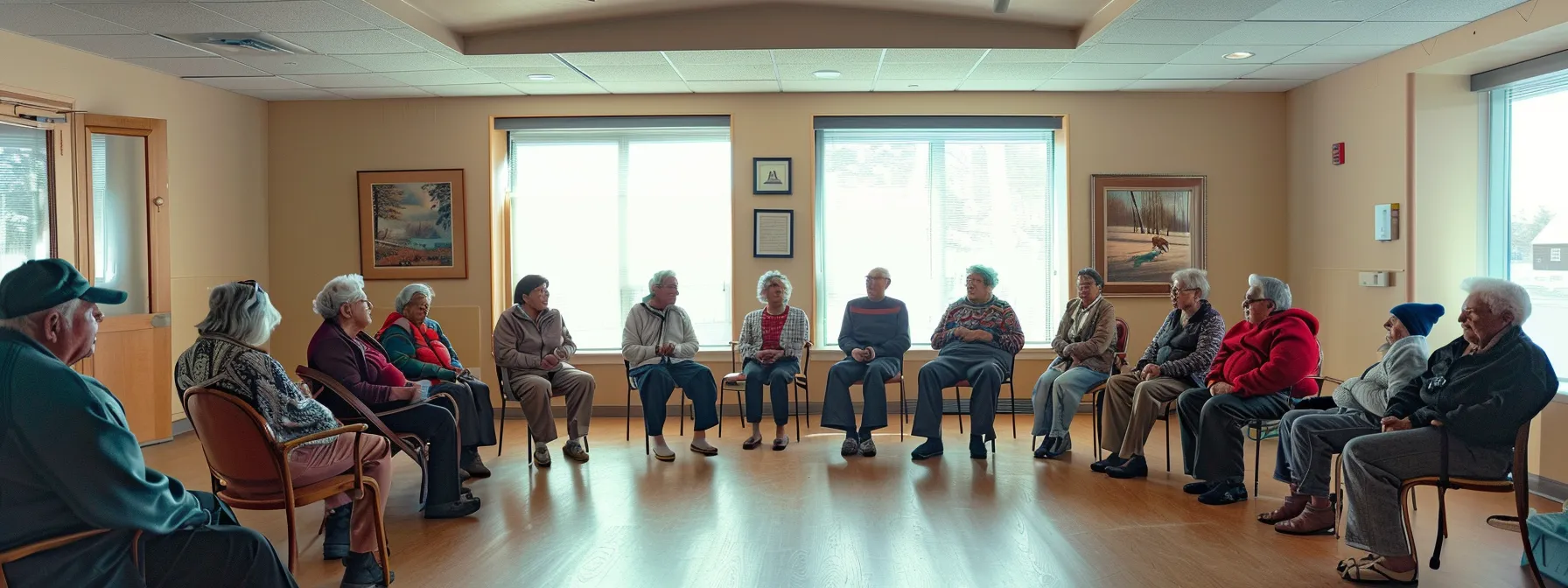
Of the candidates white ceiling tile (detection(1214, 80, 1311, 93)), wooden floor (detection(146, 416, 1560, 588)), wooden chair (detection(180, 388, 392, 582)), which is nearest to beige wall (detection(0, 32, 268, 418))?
wooden floor (detection(146, 416, 1560, 588))

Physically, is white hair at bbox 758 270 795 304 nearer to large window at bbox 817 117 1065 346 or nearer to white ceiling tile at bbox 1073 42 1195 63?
large window at bbox 817 117 1065 346

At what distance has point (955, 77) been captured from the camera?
674cm

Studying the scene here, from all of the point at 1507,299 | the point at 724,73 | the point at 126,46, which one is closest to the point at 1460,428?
the point at 1507,299

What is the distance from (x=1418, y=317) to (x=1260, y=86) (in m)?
3.60

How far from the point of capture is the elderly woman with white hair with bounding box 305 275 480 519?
4152 millimetres

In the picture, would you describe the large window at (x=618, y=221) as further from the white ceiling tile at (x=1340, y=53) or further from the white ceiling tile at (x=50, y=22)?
the white ceiling tile at (x=1340, y=53)

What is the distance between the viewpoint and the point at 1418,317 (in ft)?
13.2

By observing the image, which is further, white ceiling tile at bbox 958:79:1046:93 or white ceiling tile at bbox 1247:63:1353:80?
white ceiling tile at bbox 958:79:1046:93

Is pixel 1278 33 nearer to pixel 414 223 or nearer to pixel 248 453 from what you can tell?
pixel 248 453

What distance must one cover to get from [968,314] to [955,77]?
5.72ft

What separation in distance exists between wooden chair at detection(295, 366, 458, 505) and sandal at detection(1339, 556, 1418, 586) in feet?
12.3

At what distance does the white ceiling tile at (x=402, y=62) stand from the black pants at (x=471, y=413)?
2099 mm

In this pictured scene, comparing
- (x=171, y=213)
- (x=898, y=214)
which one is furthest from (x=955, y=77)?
(x=171, y=213)

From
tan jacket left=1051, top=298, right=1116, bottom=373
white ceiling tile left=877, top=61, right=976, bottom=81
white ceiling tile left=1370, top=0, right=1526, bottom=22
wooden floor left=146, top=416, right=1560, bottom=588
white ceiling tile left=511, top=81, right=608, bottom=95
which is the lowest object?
wooden floor left=146, top=416, right=1560, bottom=588
